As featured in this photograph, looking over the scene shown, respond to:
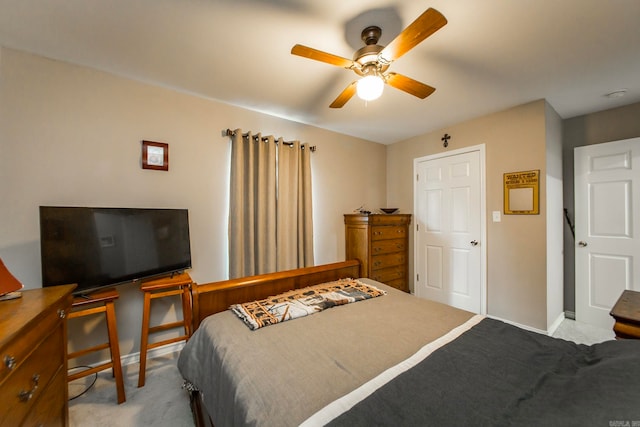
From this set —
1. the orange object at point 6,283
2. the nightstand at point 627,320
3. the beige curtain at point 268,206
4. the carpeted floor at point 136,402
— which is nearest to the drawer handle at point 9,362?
the orange object at point 6,283

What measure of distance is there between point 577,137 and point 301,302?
376 centimetres

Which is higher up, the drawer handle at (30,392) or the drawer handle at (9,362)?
the drawer handle at (9,362)

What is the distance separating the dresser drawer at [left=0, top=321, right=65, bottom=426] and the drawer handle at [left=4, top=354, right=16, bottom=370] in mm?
33

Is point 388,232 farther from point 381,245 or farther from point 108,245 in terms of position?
point 108,245

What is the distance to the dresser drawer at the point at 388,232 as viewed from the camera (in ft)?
11.0

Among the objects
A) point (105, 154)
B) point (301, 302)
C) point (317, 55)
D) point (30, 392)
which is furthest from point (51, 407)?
point (317, 55)

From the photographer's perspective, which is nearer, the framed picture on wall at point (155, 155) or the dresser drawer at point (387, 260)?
the framed picture on wall at point (155, 155)

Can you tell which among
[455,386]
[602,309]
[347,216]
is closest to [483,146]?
[347,216]

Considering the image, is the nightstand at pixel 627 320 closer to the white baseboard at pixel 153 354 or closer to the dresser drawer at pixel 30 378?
the dresser drawer at pixel 30 378

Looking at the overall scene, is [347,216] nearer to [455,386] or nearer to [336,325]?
[336,325]

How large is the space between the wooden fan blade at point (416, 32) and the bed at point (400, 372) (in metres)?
1.47

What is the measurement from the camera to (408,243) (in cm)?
382

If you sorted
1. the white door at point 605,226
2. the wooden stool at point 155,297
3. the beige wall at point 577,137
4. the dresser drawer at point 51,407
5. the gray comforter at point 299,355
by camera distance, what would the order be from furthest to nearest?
1. the beige wall at point 577,137
2. the white door at point 605,226
3. the wooden stool at point 155,297
4. the dresser drawer at point 51,407
5. the gray comforter at point 299,355

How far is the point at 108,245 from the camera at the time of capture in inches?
70.3
